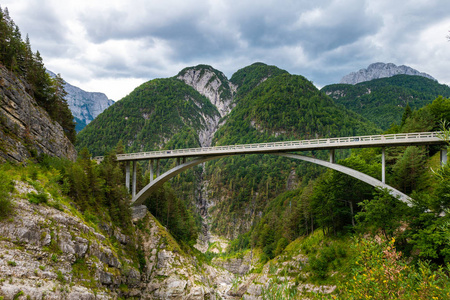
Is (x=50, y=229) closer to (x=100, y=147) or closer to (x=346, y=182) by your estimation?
(x=346, y=182)

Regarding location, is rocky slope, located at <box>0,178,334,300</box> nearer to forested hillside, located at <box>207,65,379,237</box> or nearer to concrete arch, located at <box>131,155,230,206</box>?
concrete arch, located at <box>131,155,230,206</box>

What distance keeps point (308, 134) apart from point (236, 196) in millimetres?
46626

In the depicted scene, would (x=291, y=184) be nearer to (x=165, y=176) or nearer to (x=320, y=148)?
(x=165, y=176)

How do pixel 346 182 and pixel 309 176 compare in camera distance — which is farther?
pixel 309 176

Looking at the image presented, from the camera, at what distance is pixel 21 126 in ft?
82.1

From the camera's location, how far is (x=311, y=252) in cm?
3250

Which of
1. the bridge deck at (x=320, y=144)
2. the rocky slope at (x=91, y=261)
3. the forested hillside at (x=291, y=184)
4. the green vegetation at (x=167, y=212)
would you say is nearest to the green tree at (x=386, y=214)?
the forested hillside at (x=291, y=184)

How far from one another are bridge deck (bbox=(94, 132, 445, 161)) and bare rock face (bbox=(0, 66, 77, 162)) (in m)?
10.5

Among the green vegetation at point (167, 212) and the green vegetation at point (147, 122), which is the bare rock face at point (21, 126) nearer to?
the green vegetation at point (167, 212)

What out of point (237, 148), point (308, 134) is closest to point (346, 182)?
point (237, 148)

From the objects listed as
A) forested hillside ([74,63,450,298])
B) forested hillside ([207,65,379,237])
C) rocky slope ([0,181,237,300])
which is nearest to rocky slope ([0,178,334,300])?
rocky slope ([0,181,237,300])

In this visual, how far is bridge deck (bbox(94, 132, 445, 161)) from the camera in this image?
2332cm

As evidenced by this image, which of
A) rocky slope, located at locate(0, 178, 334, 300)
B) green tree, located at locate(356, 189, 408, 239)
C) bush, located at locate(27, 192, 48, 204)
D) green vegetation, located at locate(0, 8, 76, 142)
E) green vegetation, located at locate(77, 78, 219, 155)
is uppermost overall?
green vegetation, located at locate(77, 78, 219, 155)

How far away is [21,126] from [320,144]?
2890 cm
